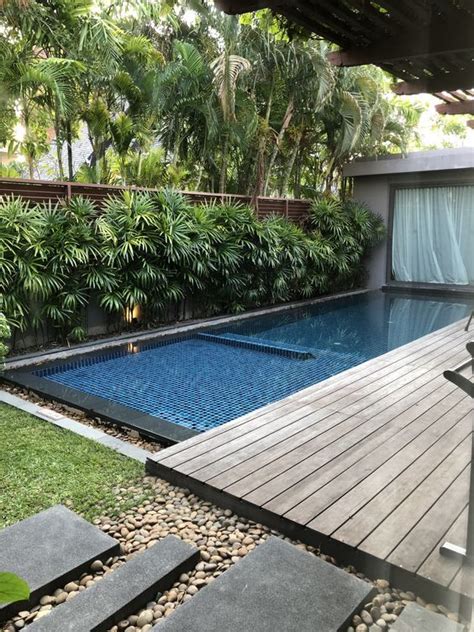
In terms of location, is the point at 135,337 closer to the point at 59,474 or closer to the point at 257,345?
the point at 257,345

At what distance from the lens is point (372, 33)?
2791mm

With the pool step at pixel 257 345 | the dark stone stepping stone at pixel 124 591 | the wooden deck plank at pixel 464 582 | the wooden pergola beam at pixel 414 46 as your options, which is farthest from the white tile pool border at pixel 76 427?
the pool step at pixel 257 345

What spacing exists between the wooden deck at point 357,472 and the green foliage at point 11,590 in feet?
5.32

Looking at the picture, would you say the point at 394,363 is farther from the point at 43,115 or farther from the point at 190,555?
the point at 43,115

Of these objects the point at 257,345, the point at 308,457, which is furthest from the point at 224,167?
the point at 308,457

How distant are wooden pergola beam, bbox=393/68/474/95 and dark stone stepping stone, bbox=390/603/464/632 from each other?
3057mm

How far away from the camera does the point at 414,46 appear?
2748mm

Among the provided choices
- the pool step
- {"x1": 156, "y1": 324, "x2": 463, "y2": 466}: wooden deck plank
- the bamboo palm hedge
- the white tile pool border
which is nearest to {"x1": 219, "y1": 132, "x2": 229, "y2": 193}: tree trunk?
the bamboo palm hedge

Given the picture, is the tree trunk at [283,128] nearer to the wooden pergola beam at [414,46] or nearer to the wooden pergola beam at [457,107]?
the wooden pergola beam at [457,107]

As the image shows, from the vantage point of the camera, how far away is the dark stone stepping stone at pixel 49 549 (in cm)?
191

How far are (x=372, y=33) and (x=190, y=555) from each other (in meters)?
2.75

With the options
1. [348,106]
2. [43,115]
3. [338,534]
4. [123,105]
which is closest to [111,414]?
[338,534]

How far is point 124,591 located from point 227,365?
3.82m

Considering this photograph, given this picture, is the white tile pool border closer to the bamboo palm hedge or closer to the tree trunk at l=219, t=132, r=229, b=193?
the bamboo palm hedge
